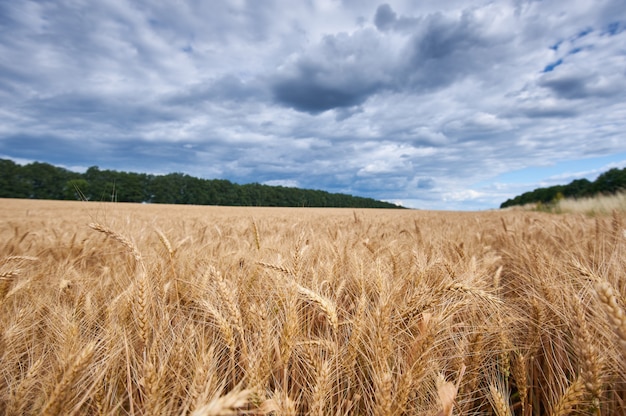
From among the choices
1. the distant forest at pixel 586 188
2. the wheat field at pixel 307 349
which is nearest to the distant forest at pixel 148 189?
the distant forest at pixel 586 188

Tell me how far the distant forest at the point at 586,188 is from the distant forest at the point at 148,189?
41.3 m

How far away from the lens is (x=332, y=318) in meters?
1.10

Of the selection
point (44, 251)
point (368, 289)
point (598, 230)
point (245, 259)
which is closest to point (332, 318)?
point (368, 289)

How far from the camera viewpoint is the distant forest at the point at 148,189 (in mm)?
48406

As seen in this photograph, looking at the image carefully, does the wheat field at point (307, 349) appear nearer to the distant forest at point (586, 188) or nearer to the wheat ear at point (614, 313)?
the wheat ear at point (614, 313)

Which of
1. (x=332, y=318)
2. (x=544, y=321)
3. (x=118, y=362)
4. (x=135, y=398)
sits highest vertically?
(x=332, y=318)

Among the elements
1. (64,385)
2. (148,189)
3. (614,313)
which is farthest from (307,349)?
(148,189)

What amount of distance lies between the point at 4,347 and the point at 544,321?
7.53 feet

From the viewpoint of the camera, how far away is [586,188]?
1971 inches

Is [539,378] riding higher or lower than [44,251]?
lower

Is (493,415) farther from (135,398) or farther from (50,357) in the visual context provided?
(50,357)

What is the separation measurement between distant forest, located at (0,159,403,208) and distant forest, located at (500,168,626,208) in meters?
41.3

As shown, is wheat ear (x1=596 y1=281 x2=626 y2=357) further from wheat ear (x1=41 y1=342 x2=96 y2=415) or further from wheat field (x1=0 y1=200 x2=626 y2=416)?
wheat ear (x1=41 y1=342 x2=96 y2=415)

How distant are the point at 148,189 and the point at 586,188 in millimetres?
77719
